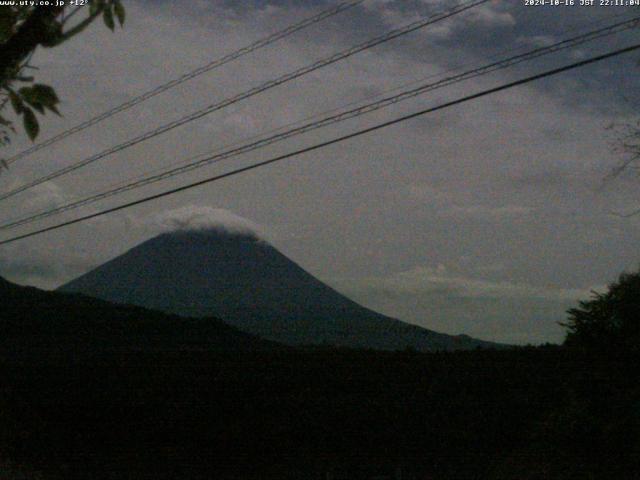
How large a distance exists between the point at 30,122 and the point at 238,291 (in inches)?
2278

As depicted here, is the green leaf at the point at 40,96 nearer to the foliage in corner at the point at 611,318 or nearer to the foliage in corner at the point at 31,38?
the foliage in corner at the point at 31,38

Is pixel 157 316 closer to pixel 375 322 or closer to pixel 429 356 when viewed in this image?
pixel 429 356

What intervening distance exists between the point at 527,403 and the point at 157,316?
589 inches

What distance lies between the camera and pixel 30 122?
3.52 m

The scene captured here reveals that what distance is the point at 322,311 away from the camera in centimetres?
5084

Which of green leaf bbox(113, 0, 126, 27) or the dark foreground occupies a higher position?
green leaf bbox(113, 0, 126, 27)

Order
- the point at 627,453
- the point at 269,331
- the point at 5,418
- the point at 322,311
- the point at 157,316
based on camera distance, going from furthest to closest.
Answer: the point at 322,311
the point at 269,331
the point at 157,316
the point at 5,418
the point at 627,453

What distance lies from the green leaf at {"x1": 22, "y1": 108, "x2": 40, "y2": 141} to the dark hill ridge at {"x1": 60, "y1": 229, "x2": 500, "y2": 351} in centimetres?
3973

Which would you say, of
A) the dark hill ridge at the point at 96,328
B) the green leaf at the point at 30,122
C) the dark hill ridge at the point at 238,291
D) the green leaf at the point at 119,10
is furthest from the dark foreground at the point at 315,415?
the dark hill ridge at the point at 238,291

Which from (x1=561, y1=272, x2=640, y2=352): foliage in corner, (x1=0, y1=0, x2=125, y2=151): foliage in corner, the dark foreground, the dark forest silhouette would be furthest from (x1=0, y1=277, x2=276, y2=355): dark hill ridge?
(x1=0, y1=0, x2=125, y2=151): foliage in corner

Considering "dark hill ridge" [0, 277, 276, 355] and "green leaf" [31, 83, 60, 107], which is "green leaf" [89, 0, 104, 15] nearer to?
"green leaf" [31, 83, 60, 107]

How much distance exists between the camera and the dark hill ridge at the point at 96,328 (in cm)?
2302

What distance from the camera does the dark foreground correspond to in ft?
47.8

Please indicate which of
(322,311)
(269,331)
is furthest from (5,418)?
(322,311)
